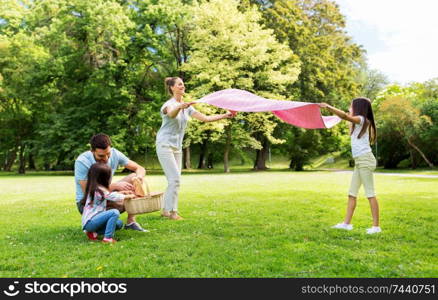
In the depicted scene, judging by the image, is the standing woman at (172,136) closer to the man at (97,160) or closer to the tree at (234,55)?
the man at (97,160)

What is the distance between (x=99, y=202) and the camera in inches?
252

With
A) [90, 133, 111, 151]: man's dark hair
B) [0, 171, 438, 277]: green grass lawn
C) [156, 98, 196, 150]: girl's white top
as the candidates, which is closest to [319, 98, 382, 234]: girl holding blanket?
[0, 171, 438, 277]: green grass lawn

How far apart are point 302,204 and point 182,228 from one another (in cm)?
463

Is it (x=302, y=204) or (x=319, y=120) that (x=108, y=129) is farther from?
(x=319, y=120)

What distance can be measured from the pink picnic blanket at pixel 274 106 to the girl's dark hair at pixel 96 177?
2.44 metres

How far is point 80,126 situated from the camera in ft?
125

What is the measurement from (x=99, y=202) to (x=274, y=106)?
136 inches

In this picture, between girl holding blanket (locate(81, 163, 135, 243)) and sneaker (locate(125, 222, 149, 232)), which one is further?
sneaker (locate(125, 222, 149, 232))

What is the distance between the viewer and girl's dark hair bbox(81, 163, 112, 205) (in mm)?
6273

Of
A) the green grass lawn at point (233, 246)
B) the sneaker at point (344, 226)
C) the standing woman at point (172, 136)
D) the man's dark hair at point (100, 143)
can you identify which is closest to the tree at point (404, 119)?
the green grass lawn at point (233, 246)

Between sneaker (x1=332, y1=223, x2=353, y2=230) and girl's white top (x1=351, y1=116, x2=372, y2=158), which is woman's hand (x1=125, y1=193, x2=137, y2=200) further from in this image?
girl's white top (x1=351, y1=116, x2=372, y2=158)

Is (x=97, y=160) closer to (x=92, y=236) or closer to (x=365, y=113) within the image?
(x=92, y=236)

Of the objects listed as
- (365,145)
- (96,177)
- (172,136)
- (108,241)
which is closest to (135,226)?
(108,241)

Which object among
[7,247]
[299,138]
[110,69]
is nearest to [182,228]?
[7,247]
